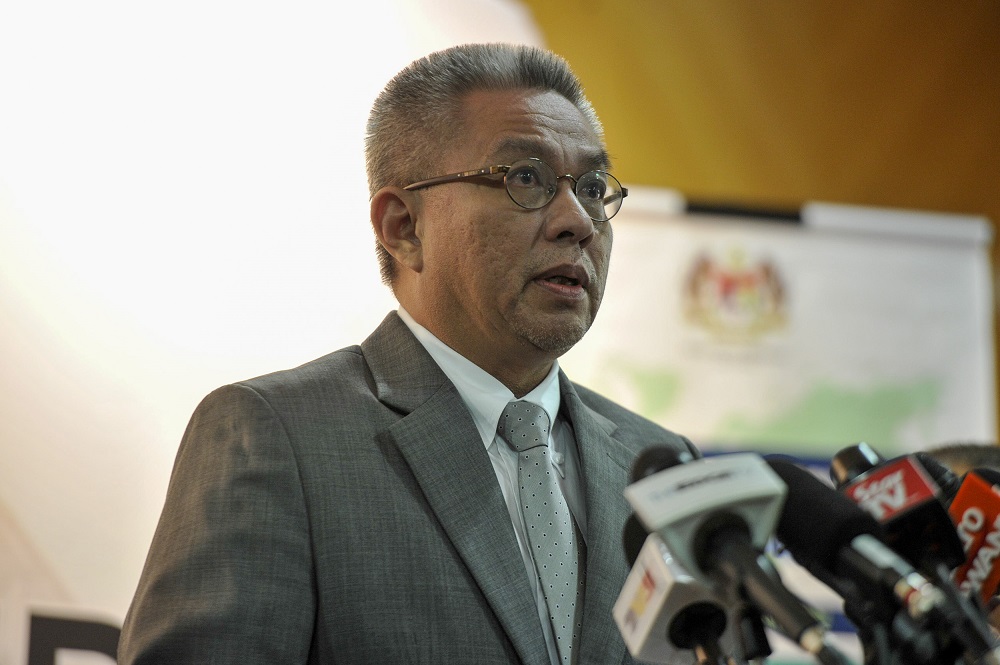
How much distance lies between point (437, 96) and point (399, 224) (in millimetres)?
280

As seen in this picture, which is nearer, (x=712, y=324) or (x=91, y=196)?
(x=91, y=196)

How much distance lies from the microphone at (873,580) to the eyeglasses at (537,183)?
0.99 meters

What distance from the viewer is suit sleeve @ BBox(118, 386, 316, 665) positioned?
157 cm

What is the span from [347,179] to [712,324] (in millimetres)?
1519

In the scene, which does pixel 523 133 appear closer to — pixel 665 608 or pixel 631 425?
pixel 631 425

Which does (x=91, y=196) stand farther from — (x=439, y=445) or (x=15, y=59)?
(x=439, y=445)

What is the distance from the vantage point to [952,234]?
14.3 ft

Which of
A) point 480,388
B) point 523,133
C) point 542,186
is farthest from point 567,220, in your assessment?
point 480,388

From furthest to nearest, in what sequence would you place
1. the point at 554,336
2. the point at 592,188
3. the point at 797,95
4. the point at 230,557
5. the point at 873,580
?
1. the point at 797,95
2. the point at 592,188
3. the point at 554,336
4. the point at 230,557
5. the point at 873,580

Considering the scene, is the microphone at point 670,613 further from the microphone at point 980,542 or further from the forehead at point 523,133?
the forehead at point 523,133

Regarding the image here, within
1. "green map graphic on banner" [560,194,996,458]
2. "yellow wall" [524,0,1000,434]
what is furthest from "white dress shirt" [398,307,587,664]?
"yellow wall" [524,0,1000,434]

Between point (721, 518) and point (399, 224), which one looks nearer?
point (721, 518)

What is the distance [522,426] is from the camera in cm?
205

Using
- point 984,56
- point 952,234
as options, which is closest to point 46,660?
point 952,234
